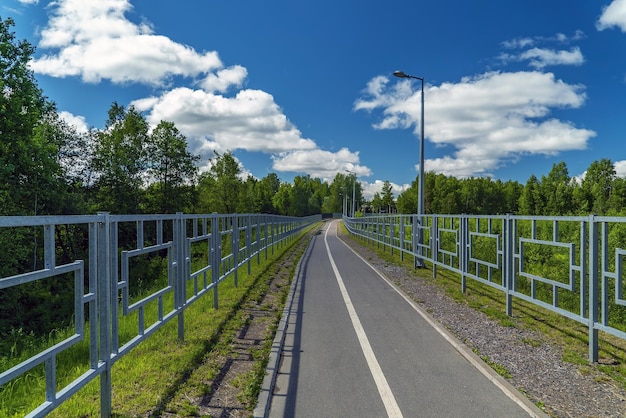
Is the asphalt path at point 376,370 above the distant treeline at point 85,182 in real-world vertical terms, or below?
below

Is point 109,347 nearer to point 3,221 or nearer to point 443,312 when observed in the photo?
point 3,221

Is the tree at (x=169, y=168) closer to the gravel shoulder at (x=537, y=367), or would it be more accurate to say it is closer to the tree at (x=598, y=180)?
the gravel shoulder at (x=537, y=367)

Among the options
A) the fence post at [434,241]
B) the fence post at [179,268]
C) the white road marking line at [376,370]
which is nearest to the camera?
the white road marking line at [376,370]

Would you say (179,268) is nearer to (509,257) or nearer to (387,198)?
(509,257)

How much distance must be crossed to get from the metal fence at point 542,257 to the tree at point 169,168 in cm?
2978

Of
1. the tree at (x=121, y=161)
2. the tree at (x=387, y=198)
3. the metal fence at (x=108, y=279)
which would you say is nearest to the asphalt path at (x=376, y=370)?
the metal fence at (x=108, y=279)

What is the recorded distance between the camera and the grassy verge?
5.34 m

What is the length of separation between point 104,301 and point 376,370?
10.6 feet

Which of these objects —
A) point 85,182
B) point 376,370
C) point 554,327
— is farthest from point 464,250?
point 85,182

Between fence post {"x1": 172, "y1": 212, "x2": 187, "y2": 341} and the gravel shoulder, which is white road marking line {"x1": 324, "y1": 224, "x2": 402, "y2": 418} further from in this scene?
fence post {"x1": 172, "y1": 212, "x2": 187, "y2": 341}

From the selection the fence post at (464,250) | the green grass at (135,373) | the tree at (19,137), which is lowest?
the green grass at (135,373)

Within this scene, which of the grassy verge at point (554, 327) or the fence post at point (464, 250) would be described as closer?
the grassy verge at point (554, 327)

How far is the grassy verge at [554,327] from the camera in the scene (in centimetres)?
534

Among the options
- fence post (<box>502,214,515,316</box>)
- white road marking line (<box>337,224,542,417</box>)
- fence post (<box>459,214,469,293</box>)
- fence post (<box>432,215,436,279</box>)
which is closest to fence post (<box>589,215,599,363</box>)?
white road marking line (<box>337,224,542,417</box>)
